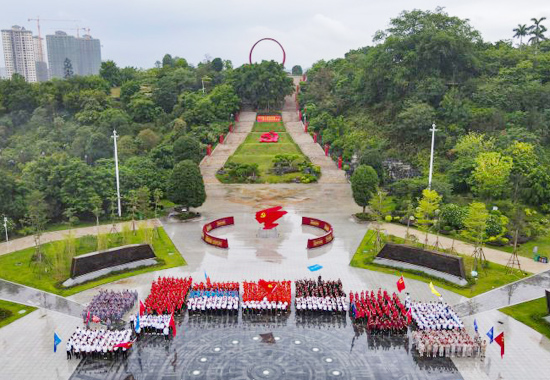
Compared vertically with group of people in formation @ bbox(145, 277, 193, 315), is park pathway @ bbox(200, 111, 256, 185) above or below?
above

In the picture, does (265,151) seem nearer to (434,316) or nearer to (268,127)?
(268,127)

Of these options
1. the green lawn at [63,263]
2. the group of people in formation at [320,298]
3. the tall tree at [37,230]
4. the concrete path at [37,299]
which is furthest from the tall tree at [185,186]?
the group of people in formation at [320,298]

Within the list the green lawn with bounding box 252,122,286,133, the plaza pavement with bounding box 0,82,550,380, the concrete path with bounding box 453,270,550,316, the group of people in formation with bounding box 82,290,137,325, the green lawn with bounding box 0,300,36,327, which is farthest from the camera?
the green lawn with bounding box 252,122,286,133

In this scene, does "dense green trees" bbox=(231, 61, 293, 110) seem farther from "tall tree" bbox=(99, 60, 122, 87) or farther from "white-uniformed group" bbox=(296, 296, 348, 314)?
"white-uniformed group" bbox=(296, 296, 348, 314)

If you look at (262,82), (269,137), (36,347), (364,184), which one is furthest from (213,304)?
(262,82)

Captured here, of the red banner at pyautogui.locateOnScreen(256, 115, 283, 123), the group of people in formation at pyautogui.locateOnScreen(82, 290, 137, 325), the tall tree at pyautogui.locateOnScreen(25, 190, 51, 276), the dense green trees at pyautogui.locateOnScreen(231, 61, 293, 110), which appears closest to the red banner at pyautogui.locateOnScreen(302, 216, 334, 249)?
the group of people in formation at pyautogui.locateOnScreen(82, 290, 137, 325)

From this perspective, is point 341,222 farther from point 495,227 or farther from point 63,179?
point 63,179
